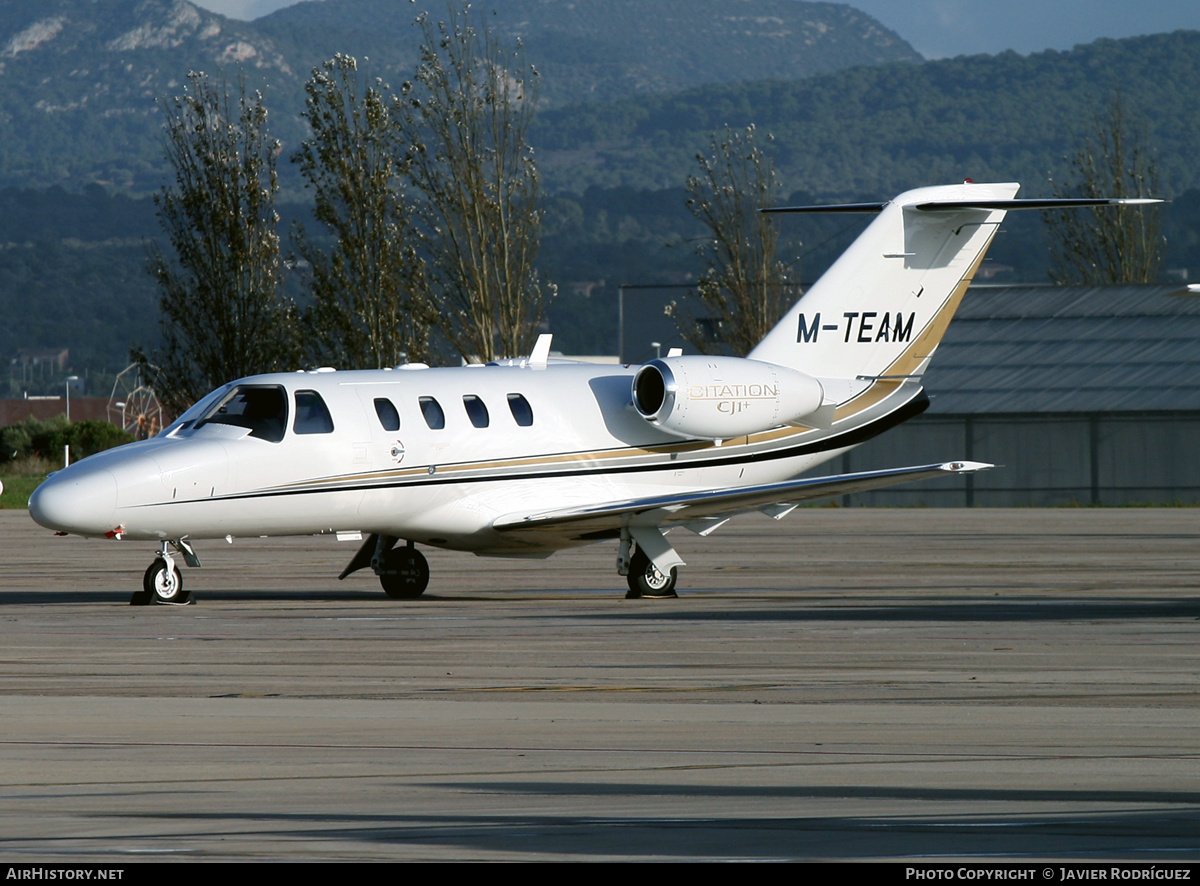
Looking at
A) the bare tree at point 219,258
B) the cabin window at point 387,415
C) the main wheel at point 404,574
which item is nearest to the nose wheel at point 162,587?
the cabin window at point 387,415

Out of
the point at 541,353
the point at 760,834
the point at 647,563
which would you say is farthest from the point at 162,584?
the point at 760,834

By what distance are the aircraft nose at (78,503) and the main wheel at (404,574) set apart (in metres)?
4.12

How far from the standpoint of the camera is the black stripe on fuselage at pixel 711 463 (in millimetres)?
19953

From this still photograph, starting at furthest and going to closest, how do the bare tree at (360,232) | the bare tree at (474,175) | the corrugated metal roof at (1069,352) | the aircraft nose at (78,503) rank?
the corrugated metal roof at (1069,352) → the bare tree at (474,175) → the bare tree at (360,232) → the aircraft nose at (78,503)

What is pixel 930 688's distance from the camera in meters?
11.5

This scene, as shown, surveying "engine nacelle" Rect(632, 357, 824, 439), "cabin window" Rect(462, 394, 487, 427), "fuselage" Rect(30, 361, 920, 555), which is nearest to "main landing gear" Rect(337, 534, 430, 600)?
"fuselage" Rect(30, 361, 920, 555)

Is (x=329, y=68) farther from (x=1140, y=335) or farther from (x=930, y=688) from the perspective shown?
(x=930, y=688)

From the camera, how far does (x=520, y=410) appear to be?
21.3 m

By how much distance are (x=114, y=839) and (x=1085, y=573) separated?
1973 centimetres

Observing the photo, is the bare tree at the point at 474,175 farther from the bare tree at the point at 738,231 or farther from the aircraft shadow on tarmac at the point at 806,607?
the aircraft shadow on tarmac at the point at 806,607

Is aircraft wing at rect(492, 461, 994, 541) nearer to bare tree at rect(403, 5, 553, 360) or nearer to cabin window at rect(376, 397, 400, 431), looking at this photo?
cabin window at rect(376, 397, 400, 431)

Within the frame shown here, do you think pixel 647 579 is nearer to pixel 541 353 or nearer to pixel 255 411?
→ pixel 541 353

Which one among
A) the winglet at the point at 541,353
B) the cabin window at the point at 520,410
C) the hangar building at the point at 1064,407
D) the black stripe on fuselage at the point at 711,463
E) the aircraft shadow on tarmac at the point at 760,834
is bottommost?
the hangar building at the point at 1064,407

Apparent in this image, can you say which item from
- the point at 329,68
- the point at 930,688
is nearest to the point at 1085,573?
the point at 930,688
